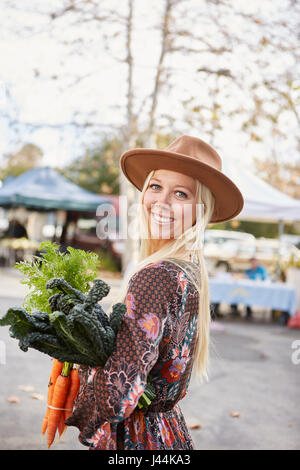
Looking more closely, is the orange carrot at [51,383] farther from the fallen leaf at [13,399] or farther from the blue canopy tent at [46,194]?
the blue canopy tent at [46,194]

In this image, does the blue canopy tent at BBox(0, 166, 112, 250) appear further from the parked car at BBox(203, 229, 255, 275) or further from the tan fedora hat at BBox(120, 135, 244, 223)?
the tan fedora hat at BBox(120, 135, 244, 223)

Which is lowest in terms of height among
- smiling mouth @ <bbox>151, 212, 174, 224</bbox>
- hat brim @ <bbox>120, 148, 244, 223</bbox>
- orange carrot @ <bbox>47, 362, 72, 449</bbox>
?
orange carrot @ <bbox>47, 362, 72, 449</bbox>

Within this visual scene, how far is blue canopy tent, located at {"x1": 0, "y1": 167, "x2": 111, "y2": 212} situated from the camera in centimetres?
1599

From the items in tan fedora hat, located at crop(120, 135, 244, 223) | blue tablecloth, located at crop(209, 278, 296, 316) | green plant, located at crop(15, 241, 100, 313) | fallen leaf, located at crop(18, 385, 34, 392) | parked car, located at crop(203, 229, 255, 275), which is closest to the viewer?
green plant, located at crop(15, 241, 100, 313)

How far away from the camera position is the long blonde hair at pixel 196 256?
1.70 metres

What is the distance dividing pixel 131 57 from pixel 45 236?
470 inches

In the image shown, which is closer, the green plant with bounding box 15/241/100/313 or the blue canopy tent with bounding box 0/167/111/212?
the green plant with bounding box 15/241/100/313

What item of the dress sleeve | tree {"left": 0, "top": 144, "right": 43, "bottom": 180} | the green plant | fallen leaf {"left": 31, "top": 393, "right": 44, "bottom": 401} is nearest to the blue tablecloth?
fallen leaf {"left": 31, "top": 393, "right": 44, "bottom": 401}

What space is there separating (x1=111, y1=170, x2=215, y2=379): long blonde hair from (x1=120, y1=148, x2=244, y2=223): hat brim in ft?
0.14

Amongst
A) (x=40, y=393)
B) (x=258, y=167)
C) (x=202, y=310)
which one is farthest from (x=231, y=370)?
(x=258, y=167)

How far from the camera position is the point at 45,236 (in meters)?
22.2

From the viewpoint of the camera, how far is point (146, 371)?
4.51 feet

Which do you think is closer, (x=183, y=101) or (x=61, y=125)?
(x=183, y=101)

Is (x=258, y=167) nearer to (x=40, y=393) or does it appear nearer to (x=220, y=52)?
(x=220, y=52)
